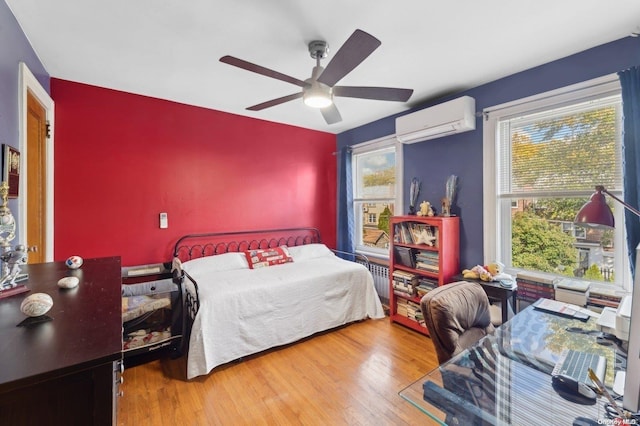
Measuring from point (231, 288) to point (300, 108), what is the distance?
6.83 feet

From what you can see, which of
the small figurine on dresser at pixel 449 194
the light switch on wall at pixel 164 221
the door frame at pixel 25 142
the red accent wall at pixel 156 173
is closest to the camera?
the door frame at pixel 25 142

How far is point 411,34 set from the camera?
189 cm

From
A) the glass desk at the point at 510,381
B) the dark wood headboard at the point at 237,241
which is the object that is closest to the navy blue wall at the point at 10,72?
the dark wood headboard at the point at 237,241

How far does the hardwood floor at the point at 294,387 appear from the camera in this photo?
1.79 m

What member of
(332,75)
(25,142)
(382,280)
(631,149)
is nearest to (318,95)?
(332,75)

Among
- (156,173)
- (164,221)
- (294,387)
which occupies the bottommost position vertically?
(294,387)

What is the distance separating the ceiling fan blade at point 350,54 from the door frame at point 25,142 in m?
1.86

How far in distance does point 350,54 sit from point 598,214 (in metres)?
1.50

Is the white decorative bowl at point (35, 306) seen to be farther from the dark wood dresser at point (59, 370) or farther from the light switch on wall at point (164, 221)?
the light switch on wall at point (164, 221)

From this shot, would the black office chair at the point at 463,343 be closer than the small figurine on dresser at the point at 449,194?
Yes

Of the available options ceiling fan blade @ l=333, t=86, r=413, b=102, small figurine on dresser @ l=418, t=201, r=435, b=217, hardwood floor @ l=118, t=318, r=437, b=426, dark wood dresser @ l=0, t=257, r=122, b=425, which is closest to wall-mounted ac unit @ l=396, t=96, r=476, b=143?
small figurine on dresser @ l=418, t=201, r=435, b=217

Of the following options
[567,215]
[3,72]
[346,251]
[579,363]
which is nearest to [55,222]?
[3,72]

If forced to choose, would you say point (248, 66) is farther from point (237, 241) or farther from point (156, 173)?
point (237, 241)

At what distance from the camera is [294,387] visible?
2.08 metres
